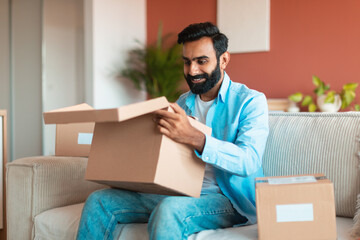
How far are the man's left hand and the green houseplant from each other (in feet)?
9.89

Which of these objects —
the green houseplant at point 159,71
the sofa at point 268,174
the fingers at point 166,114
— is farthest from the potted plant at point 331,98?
the fingers at point 166,114

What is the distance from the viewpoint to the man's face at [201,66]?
1.67 meters

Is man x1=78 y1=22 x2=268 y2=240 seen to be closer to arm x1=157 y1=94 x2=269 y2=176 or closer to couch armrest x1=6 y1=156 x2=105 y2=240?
arm x1=157 y1=94 x2=269 y2=176

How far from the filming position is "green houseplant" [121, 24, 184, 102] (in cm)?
429

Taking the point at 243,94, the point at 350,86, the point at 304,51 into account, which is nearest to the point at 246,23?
the point at 304,51

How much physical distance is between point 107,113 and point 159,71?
3243mm

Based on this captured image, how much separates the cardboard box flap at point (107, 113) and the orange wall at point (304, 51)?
2880mm

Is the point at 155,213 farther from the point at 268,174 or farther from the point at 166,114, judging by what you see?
the point at 268,174

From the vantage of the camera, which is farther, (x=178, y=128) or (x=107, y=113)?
(x=178, y=128)

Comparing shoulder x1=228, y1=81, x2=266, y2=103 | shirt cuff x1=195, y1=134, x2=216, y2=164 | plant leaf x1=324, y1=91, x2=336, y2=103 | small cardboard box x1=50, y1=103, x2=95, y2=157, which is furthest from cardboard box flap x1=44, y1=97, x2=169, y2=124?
plant leaf x1=324, y1=91, x2=336, y2=103

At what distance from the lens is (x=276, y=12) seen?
394cm

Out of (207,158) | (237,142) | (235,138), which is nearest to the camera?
(207,158)

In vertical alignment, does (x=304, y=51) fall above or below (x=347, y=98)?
above

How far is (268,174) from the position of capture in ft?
5.42
